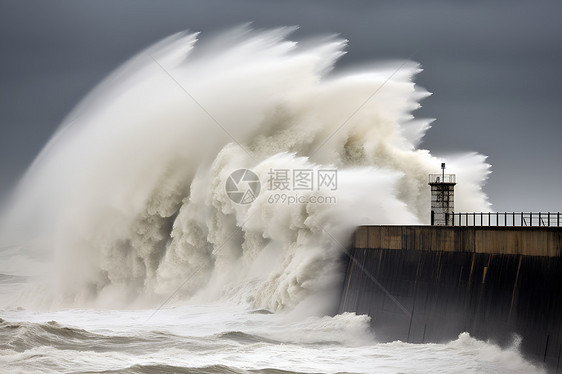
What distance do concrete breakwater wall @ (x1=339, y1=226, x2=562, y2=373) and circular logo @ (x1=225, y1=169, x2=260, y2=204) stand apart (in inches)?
215

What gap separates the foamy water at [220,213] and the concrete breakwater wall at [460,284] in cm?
42

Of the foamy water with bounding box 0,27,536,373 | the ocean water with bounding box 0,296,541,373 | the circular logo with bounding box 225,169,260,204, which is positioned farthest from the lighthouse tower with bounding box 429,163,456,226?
the circular logo with bounding box 225,169,260,204

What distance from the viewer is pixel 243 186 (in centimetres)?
2583

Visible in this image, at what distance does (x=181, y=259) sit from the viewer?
93.1ft

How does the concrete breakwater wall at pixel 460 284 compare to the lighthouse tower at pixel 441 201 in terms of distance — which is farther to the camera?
the lighthouse tower at pixel 441 201

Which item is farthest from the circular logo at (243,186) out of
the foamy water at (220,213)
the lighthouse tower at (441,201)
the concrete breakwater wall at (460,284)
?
the concrete breakwater wall at (460,284)

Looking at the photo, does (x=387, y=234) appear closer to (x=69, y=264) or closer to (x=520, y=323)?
(x=520, y=323)

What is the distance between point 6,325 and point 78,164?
49.3 ft

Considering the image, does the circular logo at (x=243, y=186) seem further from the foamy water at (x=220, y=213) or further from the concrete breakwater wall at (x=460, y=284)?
the concrete breakwater wall at (x=460, y=284)

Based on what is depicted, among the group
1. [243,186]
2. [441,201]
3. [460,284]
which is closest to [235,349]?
[460,284]

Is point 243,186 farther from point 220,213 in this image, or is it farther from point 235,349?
point 235,349

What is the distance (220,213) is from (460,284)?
11.8 m

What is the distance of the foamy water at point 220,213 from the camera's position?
1703 centimetres

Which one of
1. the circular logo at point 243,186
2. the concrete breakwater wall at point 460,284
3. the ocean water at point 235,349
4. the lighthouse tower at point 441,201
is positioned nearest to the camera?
the concrete breakwater wall at point 460,284
